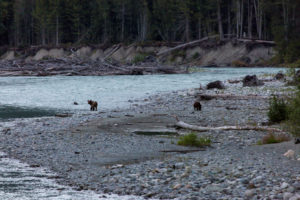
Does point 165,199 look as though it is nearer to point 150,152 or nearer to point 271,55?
point 150,152

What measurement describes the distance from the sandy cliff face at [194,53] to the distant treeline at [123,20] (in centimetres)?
516

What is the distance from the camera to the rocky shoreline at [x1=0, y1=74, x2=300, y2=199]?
8000mm

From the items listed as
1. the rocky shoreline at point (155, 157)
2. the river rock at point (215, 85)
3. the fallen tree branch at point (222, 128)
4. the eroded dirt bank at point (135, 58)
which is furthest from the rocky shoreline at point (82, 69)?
the fallen tree branch at point (222, 128)

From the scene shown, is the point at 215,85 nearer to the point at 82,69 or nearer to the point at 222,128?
the point at 222,128

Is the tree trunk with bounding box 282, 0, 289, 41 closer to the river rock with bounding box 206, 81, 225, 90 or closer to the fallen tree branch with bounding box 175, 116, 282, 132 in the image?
the river rock with bounding box 206, 81, 225, 90

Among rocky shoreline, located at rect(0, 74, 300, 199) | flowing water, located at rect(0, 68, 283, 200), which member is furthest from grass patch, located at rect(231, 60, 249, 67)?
rocky shoreline, located at rect(0, 74, 300, 199)

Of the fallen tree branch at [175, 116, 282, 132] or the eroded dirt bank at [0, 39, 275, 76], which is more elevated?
the eroded dirt bank at [0, 39, 275, 76]

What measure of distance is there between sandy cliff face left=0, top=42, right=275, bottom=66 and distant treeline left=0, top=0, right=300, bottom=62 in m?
5.16

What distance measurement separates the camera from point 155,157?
10.9 meters

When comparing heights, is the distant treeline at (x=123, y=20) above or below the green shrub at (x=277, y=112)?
above

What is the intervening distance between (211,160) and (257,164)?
109 cm

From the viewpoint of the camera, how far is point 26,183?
29.9 feet

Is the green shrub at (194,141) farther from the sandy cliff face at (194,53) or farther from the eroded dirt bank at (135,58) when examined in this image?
the sandy cliff face at (194,53)

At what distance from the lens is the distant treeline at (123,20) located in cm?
8962
